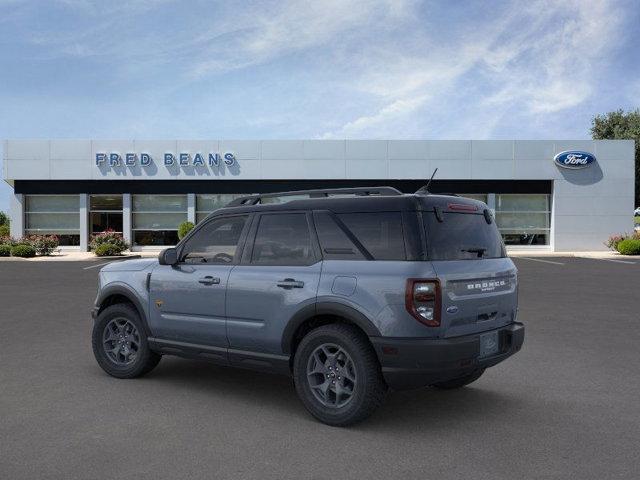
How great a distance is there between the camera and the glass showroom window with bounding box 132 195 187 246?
119ft

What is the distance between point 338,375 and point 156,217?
33125 mm

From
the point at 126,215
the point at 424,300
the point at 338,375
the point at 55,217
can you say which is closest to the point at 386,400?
the point at 338,375

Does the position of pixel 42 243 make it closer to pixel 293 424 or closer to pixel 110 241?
pixel 110 241

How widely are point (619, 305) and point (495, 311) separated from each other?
8606 millimetres

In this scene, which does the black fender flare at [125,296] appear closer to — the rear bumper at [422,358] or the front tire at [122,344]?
the front tire at [122,344]

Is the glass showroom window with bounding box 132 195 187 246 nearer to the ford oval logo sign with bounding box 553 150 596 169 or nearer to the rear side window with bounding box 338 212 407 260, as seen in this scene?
the ford oval logo sign with bounding box 553 150 596 169

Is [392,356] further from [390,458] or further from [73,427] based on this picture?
[73,427]

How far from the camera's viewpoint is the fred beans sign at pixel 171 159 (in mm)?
35156

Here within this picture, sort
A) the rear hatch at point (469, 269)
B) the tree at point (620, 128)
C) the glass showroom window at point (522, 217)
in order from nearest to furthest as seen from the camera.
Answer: the rear hatch at point (469, 269) → the glass showroom window at point (522, 217) → the tree at point (620, 128)

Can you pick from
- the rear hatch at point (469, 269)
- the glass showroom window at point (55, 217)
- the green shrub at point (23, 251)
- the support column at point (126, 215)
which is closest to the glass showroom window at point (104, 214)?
the support column at point (126, 215)

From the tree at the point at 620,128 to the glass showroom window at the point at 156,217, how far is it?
40489 millimetres

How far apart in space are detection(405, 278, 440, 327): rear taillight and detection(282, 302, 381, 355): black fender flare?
0.34 m

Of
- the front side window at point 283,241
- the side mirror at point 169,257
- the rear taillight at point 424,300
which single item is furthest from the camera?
the side mirror at point 169,257

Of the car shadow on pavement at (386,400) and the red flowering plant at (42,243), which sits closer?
the car shadow on pavement at (386,400)
